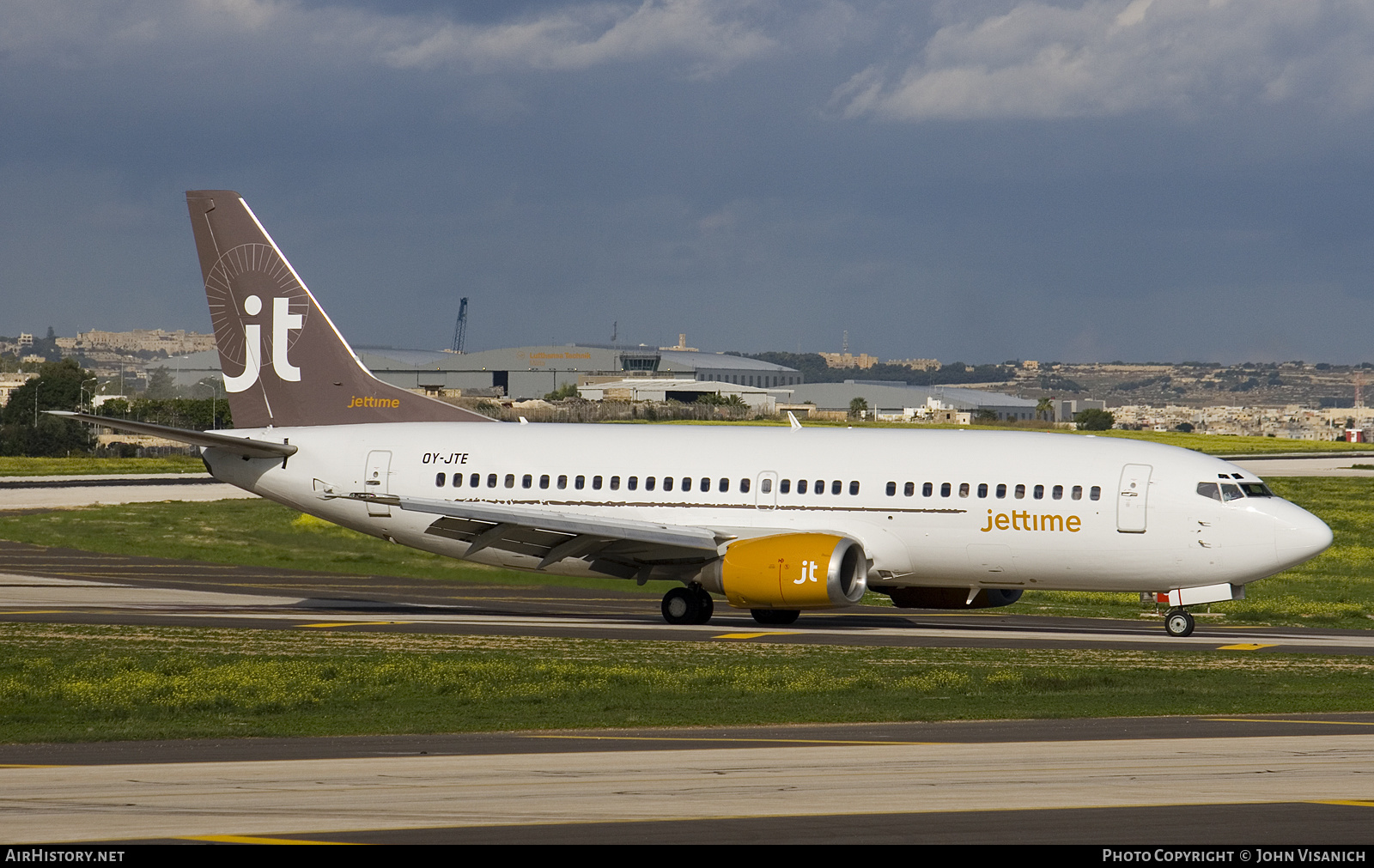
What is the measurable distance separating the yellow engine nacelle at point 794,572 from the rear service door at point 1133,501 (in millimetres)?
5066

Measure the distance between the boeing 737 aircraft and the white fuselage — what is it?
0.04 meters

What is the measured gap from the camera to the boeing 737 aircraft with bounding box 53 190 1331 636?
99.4 ft

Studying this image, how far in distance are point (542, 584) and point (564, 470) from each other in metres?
6.94

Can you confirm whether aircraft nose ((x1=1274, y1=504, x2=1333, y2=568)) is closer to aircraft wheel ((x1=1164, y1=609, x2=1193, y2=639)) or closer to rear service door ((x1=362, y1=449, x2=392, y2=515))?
aircraft wheel ((x1=1164, y1=609, x2=1193, y2=639))

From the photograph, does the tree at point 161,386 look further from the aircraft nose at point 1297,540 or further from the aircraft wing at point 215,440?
the aircraft nose at point 1297,540

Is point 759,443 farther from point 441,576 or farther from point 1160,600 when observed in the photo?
point 441,576

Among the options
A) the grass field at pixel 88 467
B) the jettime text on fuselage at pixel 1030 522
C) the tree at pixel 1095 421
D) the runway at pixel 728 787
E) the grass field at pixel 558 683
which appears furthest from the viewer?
the tree at pixel 1095 421

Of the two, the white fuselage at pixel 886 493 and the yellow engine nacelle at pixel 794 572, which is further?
the white fuselage at pixel 886 493

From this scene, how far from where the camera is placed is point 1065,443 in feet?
104

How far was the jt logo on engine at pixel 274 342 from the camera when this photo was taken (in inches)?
1433

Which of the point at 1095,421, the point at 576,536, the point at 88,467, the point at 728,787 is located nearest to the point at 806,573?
the point at 576,536

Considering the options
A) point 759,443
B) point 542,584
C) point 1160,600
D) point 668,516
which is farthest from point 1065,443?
point 542,584

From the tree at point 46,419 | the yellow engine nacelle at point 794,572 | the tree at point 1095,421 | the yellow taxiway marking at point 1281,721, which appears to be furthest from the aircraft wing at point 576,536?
the tree at point 1095,421

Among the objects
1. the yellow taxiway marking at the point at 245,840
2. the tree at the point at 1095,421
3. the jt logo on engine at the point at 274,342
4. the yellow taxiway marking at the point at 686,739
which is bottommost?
the yellow taxiway marking at the point at 686,739
